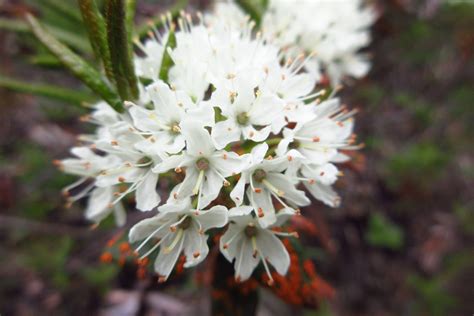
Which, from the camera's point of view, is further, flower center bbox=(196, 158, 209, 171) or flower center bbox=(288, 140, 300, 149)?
flower center bbox=(288, 140, 300, 149)

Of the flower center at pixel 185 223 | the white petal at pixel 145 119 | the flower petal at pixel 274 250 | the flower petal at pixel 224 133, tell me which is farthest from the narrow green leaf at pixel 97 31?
the flower petal at pixel 274 250

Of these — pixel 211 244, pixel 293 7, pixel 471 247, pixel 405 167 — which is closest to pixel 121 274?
pixel 211 244

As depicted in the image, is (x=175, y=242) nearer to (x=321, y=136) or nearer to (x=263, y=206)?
(x=263, y=206)

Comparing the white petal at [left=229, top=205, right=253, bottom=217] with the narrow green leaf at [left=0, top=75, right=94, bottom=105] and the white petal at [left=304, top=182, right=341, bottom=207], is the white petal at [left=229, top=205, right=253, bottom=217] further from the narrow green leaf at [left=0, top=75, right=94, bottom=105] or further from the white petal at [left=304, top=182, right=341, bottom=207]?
the narrow green leaf at [left=0, top=75, right=94, bottom=105]

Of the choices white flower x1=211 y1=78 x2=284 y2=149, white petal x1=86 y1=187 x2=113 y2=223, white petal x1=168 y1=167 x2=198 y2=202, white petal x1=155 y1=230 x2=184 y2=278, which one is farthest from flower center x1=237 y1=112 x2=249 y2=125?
white petal x1=86 y1=187 x2=113 y2=223

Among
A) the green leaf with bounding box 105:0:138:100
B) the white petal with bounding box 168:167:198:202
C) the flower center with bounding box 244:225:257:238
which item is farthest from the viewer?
the flower center with bounding box 244:225:257:238

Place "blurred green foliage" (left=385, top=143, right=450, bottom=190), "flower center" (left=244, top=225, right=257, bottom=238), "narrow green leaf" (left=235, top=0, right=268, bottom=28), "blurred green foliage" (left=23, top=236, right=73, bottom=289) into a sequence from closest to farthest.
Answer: "flower center" (left=244, top=225, right=257, bottom=238)
"narrow green leaf" (left=235, top=0, right=268, bottom=28)
"blurred green foliage" (left=23, top=236, right=73, bottom=289)
"blurred green foliage" (left=385, top=143, right=450, bottom=190)
